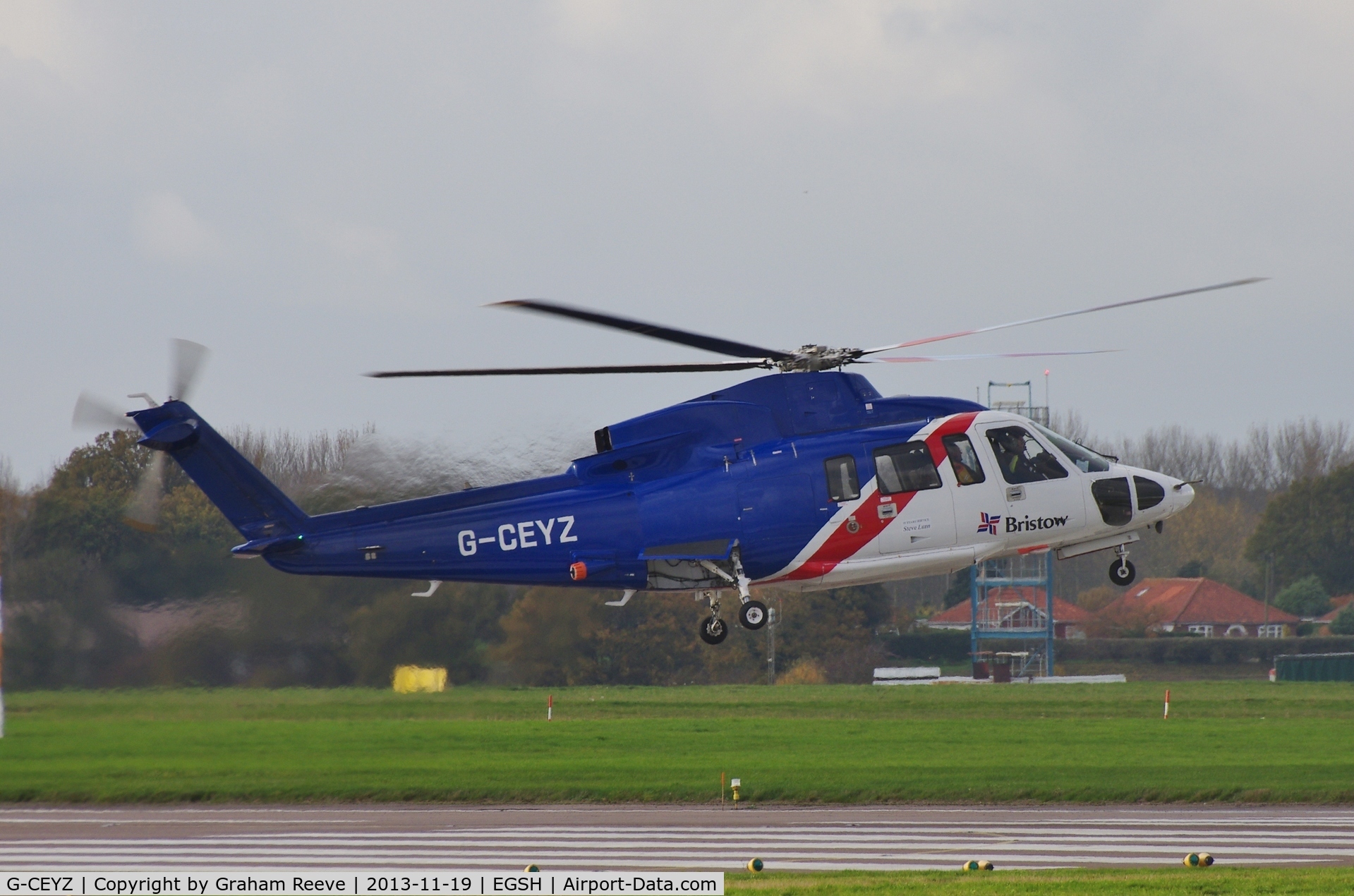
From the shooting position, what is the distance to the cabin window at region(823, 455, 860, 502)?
1902cm

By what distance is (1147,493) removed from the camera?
20406 mm

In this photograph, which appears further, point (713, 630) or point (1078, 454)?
point (1078, 454)

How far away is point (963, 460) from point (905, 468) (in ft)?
2.70

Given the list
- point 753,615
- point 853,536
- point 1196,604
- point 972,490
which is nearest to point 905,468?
point 972,490

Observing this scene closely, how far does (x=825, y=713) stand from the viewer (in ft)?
155

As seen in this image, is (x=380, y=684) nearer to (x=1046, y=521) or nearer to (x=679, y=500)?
(x=679, y=500)

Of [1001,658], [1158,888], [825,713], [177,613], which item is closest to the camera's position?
[1158,888]

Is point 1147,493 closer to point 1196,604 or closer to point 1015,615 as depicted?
point 1015,615

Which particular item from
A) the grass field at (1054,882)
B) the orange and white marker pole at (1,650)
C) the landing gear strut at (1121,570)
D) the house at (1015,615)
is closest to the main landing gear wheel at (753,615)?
the grass field at (1054,882)

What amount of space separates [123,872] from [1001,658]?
50737 millimetres

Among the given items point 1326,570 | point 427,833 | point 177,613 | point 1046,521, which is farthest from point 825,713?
point 1326,570

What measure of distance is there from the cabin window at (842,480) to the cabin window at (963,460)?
4.19 feet

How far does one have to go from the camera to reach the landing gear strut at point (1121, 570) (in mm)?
20516

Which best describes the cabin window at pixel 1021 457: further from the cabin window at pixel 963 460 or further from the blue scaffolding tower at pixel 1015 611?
the blue scaffolding tower at pixel 1015 611
